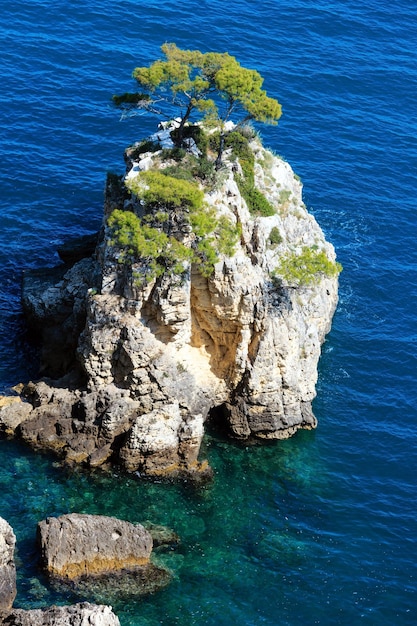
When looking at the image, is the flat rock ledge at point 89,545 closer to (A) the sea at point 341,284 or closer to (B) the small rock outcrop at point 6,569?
(A) the sea at point 341,284

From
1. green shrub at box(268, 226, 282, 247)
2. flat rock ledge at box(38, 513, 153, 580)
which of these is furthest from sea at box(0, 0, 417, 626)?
green shrub at box(268, 226, 282, 247)

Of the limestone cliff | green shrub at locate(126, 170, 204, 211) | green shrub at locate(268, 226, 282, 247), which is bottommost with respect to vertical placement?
the limestone cliff

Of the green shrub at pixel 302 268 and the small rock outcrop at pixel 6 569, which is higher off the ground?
the green shrub at pixel 302 268

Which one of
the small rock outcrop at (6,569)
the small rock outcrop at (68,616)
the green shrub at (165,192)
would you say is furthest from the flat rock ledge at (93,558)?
the green shrub at (165,192)

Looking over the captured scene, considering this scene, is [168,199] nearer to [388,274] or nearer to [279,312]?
[279,312]

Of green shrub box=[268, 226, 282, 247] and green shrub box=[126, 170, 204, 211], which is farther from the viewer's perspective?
green shrub box=[268, 226, 282, 247]

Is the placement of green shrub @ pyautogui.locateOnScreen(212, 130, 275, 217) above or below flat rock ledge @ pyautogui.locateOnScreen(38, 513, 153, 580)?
above

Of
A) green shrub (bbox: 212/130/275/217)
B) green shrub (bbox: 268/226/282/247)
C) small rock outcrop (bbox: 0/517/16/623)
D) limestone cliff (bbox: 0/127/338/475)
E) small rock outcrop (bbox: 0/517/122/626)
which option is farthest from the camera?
green shrub (bbox: 212/130/275/217)

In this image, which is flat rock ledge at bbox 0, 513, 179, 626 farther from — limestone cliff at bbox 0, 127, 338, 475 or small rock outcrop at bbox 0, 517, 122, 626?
limestone cliff at bbox 0, 127, 338, 475
